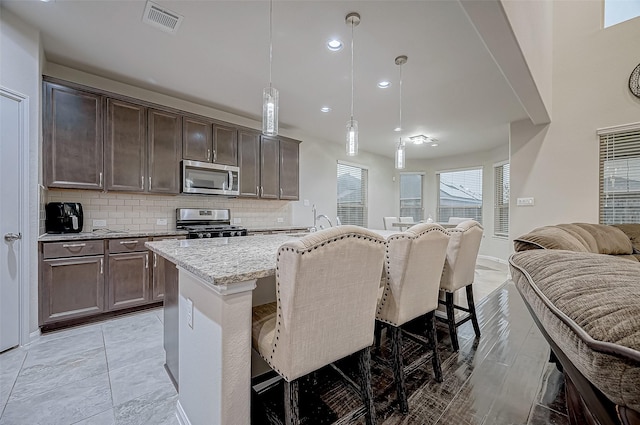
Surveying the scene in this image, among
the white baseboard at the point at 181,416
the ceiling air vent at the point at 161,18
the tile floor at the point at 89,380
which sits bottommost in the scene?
the tile floor at the point at 89,380

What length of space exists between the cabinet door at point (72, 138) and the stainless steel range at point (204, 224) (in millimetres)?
1010

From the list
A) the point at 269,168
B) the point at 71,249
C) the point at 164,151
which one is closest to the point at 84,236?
the point at 71,249

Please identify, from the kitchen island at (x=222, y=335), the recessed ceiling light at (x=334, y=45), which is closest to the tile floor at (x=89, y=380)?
the kitchen island at (x=222, y=335)

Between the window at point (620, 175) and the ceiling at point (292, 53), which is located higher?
the ceiling at point (292, 53)

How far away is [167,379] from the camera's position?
6.22 feet

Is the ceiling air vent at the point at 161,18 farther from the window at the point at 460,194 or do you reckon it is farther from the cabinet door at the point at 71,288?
the window at the point at 460,194

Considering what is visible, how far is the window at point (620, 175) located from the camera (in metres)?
Result: 3.47

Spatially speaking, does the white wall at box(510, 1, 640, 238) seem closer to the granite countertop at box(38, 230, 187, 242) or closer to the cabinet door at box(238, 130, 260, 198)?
the cabinet door at box(238, 130, 260, 198)

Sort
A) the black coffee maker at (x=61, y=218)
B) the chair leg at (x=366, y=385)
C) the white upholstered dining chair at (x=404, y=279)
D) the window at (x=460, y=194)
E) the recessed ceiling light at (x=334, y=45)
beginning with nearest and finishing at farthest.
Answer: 1. the chair leg at (x=366, y=385)
2. the white upholstered dining chair at (x=404, y=279)
3. the recessed ceiling light at (x=334, y=45)
4. the black coffee maker at (x=61, y=218)
5. the window at (x=460, y=194)

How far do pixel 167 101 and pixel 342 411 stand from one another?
4.11m

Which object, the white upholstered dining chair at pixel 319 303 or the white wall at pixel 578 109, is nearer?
the white upholstered dining chair at pixel 319 303

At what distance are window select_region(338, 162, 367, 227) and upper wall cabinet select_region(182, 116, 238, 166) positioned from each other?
289 centimetres

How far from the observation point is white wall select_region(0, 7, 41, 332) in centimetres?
226

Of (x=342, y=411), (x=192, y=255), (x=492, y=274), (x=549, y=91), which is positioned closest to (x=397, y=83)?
(x=549, y=91)
